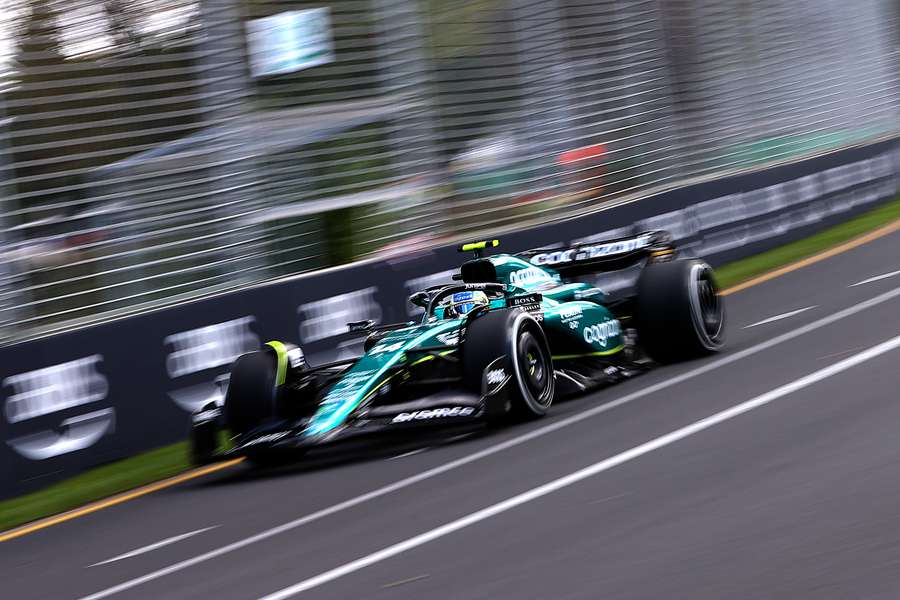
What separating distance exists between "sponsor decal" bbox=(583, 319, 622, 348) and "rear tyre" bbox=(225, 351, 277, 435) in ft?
7.60

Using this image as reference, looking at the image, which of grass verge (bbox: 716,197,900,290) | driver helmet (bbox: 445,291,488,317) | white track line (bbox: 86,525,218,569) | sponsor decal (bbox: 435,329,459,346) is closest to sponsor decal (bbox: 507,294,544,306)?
driver helmet (bbox: 445,291,488,317)

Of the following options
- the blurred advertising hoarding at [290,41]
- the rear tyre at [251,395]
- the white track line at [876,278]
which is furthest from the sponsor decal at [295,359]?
the white track line at [876,278]

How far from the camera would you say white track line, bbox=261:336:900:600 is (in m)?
5.86

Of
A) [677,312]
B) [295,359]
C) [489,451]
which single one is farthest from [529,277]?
[489,451]

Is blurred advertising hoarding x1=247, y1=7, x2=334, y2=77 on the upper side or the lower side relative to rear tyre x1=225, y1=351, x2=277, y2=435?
upper

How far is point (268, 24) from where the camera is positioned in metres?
13.8

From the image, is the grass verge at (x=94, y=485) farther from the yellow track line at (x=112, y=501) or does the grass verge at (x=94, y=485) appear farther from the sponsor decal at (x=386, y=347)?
the sponsor decal at (x=386, y=347)

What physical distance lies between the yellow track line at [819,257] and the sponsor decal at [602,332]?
512cm

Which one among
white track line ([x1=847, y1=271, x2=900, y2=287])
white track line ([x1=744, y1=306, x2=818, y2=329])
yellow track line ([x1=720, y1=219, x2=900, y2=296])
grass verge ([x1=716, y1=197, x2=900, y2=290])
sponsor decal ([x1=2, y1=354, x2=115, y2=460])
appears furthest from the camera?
grass verge ([x1=716, y1=197, x2=900, y2=290])

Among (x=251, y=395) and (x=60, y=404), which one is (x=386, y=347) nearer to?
(x=251, y=395)

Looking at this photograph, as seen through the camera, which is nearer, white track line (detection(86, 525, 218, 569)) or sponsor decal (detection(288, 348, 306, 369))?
white track line (detection(86, 525, 218, 569))

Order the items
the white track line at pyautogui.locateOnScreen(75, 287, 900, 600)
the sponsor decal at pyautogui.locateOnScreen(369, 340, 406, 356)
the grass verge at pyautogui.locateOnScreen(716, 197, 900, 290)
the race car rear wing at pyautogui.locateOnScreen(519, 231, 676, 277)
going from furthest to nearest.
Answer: the grass verge at pyautogui.locateOnScreen(716, 197, 900, 290) → the race car rear wing at pyautogui.locateOnScreen(519, 231, 676, 277) → the sponsor decal at pyautogui.locateOnScreen(369, 340, 406, 356) → the white track line at pyautogui.locateOnScreen(75, 287, 900, 600)

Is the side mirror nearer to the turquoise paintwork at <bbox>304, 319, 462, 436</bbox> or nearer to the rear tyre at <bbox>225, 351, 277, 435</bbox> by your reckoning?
the turquoise paintwork at <bbox>304, 319, 462, 436</bbox>

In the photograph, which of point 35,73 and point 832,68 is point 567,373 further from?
point 832,68
